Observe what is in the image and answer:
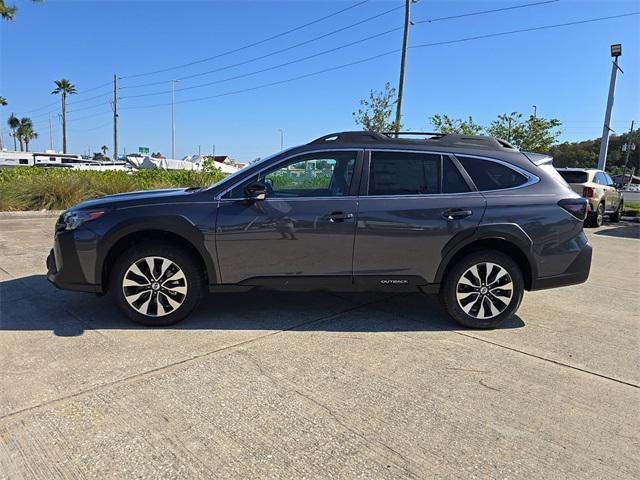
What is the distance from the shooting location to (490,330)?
173 inches

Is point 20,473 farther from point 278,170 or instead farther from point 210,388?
point 278,170

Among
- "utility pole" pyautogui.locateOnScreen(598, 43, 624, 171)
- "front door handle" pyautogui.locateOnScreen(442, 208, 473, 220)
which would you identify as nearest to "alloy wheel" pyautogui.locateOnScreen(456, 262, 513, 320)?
"front door handle" pyautogui.locateOnScreen(442, 208, 473, 220)

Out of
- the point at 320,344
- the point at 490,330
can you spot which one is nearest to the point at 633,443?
the point at 490,330

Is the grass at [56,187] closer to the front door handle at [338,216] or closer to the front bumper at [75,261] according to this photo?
the front bumper at [75,261]

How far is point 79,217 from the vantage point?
413 centimetres

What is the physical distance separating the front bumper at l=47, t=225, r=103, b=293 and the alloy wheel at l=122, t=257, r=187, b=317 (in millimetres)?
315

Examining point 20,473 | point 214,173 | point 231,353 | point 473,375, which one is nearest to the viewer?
point 20,473

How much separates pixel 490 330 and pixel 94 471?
11.4 ft

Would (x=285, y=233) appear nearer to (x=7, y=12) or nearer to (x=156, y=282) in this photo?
(x=156, y=282)

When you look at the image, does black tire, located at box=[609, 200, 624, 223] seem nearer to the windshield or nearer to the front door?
the windshield

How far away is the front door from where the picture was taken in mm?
4094

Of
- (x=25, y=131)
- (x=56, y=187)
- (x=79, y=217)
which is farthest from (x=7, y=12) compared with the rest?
(x=25, y=131)

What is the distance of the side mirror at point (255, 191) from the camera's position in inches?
160

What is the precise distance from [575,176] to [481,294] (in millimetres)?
10664
